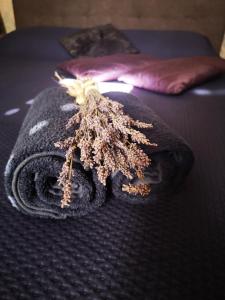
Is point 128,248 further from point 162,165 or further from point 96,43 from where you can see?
point 96,43

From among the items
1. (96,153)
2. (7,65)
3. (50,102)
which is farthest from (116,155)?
(7,65)

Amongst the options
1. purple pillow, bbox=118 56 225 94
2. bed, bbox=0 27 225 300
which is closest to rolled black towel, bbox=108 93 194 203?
bed, bbox=0 27 225 300

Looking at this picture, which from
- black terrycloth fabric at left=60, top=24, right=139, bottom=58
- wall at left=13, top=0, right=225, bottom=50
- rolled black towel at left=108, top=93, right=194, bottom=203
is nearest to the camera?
rolled black towel at left=108, top=93, right=194, bottom=203

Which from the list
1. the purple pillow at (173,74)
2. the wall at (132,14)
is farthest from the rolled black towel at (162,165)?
the wall at (132,14)

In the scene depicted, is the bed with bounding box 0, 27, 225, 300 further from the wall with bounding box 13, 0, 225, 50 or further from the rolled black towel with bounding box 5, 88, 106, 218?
the wall with bounding box 13, 0, 225, 50

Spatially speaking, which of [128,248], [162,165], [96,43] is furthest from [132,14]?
[128,248]

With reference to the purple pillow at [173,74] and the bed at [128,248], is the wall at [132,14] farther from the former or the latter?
the bed at [128,248]

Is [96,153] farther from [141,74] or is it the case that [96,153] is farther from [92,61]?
[92,61]
